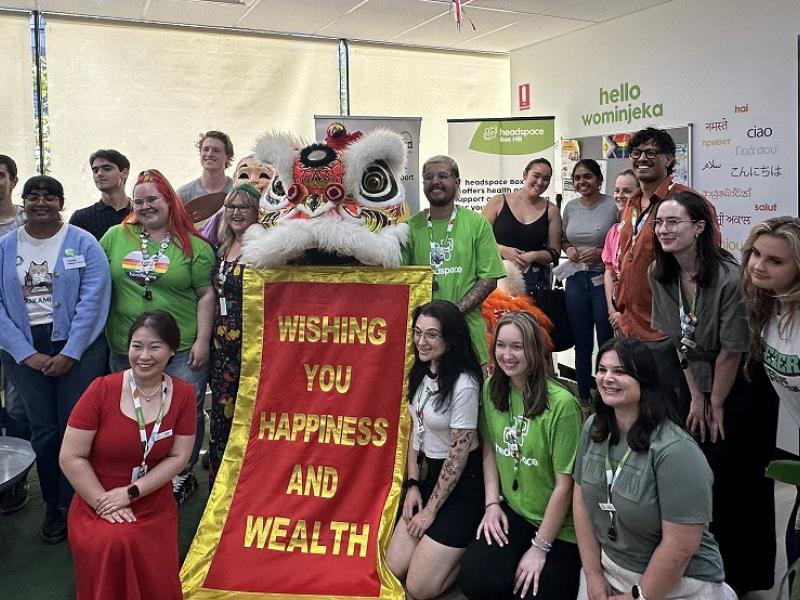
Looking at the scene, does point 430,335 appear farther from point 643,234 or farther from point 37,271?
point 37,271

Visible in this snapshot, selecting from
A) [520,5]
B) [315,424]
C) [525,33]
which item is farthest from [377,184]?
[525,33]

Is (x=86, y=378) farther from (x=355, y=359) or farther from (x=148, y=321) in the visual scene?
(x=355, y=359)

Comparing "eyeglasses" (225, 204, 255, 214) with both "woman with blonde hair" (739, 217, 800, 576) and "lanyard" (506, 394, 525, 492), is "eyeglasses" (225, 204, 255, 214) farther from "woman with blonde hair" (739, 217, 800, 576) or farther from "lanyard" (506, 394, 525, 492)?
"woman with blonde hair" (739, 217, 800, 576)

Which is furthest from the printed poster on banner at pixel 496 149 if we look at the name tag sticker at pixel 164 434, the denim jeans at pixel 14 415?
the name tag sticker at pixel 164 434

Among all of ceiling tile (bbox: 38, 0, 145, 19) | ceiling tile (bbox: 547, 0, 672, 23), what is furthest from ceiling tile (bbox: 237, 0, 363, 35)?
ceiling tile (bbox: 547, 0, 672, 23)

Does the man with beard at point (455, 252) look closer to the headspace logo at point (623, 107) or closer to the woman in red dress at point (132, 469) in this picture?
the woman in red dress at point (132, 469)

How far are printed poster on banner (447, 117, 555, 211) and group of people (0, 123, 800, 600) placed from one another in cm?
272

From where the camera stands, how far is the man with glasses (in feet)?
8.67

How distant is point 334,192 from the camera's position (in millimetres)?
2525

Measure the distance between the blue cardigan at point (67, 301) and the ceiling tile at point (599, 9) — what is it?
3.46m

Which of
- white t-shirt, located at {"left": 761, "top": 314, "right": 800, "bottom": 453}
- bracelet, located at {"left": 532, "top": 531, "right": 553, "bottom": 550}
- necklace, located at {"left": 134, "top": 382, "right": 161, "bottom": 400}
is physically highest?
white t-shirt, located at {"left": 761, "top": 314, "right": 800, "bottom": 453}

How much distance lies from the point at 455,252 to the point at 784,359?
4.06ft

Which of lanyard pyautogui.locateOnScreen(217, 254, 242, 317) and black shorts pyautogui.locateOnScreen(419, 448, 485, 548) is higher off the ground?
lanyard pyautogui.locateOnScreen(217, 254, 242, 317)

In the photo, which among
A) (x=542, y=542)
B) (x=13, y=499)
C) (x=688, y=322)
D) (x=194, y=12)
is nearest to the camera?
(x=542, y=542)
